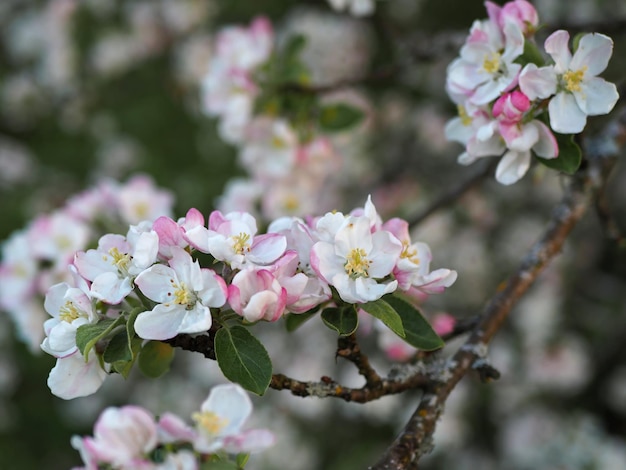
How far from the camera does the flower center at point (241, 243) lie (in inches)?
41.0

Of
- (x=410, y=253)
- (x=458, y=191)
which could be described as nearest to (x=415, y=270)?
(x=410, y=253)

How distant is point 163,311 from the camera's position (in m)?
1.00

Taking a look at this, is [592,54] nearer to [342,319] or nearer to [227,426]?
[342,319]

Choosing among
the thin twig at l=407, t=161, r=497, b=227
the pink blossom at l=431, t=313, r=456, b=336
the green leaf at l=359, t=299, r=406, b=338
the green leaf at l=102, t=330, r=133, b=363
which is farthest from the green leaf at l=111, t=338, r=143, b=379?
the thin twig at l=407, t=161, r=497, b=227

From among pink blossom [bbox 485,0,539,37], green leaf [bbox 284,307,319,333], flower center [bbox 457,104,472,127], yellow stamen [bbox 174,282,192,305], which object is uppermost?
pink blossom [bbox 485,0,539,37]

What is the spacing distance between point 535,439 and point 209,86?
1932mm

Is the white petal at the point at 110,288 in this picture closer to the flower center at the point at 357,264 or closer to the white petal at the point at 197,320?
the white petal at the point at 197,320

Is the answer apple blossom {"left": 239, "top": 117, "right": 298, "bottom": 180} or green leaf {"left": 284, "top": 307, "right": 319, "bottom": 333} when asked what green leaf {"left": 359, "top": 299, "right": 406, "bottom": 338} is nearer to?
green leaf {"left": 284, "top": 307, "right": 319, "bottom": 333}

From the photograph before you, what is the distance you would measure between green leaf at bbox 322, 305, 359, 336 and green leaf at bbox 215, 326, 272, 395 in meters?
0.11

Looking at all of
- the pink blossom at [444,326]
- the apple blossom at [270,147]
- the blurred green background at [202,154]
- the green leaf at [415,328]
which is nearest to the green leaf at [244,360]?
the green leaf at [415,328]

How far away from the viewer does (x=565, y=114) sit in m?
1.22

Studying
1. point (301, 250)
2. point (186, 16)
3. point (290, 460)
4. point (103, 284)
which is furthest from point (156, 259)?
point (186, 16)

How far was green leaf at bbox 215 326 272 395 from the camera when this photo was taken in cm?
100

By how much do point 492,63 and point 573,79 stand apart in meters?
0.14
